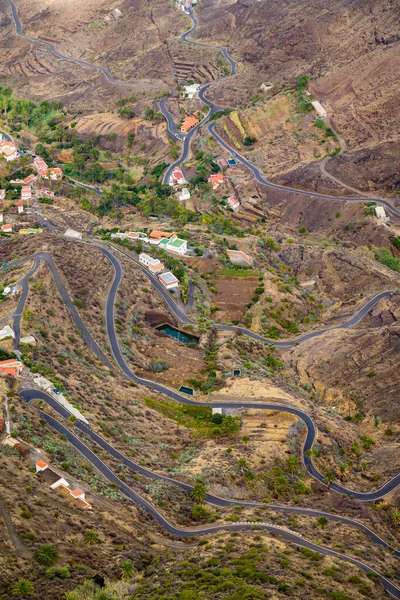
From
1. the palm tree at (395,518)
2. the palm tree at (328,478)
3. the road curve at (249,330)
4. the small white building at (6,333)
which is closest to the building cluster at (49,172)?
the road curve at (249,330)

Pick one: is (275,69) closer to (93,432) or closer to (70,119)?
(70,119)

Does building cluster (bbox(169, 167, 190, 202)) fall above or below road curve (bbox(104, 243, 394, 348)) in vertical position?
above

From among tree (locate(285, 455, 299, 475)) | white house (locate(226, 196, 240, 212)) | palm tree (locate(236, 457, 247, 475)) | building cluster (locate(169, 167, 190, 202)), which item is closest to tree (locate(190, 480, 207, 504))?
palm tree (locate(236, 457, 247, 475))

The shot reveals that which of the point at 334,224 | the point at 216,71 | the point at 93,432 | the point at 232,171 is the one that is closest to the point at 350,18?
the point at 216,71

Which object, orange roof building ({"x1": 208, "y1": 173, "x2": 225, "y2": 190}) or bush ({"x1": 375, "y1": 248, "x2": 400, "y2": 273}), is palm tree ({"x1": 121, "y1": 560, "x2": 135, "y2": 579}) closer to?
bush ({"x1": 375, "y1": 248, "x2": 400, "y2": 273})

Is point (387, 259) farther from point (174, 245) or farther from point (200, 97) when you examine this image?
point (200, 97)

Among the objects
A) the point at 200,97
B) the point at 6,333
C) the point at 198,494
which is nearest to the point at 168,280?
the point at 6,333
